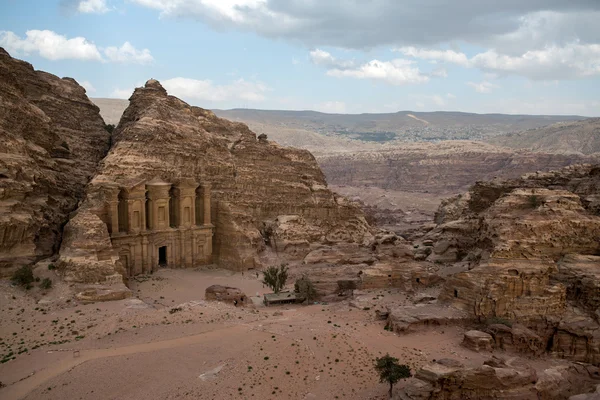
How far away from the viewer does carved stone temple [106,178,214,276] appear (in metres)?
32.8

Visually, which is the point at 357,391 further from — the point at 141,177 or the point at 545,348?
the point at 141,177

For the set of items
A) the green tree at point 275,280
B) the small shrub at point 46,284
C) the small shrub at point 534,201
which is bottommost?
the green tree at point 275,280

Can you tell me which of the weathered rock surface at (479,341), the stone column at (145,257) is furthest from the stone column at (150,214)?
the weathered rock surface at (479,341)

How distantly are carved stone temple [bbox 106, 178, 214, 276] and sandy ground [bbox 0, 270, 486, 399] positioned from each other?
7.23 m

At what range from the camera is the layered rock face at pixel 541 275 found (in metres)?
20.8

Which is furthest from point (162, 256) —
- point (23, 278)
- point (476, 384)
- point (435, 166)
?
point (435, 166)

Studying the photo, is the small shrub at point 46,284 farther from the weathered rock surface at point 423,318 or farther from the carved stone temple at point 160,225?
the weathered rock surface at point 423,318

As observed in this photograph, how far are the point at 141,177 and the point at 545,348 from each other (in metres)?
25.8

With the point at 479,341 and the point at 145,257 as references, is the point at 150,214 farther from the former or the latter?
the point at 479,341

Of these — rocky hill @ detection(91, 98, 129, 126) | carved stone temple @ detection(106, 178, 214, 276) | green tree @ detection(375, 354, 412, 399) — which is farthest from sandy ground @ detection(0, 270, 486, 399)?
rocky hill @ detection(91, 98, 129, 126)

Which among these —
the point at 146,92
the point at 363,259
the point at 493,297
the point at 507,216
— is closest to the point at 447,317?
the point at 493,297

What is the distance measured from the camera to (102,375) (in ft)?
59.1

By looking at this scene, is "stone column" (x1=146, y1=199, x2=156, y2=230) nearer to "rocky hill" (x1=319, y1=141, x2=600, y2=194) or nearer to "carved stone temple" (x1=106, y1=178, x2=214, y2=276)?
"carved stone temple" (x1=106, y1=178, x2=214, y2=276)

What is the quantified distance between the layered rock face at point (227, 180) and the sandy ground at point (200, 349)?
248 inches
